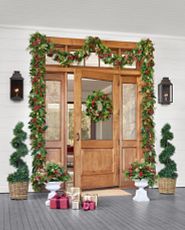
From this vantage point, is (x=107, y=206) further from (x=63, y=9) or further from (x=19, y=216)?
(x=63, y=9)

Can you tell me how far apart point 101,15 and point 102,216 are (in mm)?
3493

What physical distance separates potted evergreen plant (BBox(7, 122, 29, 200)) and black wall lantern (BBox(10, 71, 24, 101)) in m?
0.51

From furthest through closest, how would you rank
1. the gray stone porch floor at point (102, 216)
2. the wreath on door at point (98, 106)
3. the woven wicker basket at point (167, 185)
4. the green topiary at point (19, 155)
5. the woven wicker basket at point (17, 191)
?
the wreath on door at point (98, 106) → the woven wicker basket at point (167, 185) → the green topiary at point (19, 155) → the woven wicker basket at point (17, 191) → the gray stone porch floor at point (102, 216)

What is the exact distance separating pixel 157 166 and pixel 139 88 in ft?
5.34

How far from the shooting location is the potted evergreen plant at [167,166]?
703cm

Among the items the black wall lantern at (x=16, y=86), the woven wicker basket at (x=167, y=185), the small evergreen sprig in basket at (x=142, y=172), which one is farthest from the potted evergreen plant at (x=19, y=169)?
the woven wicker basket at (x=167, y=185)

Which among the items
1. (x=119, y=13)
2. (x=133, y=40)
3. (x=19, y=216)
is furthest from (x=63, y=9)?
(x=19, y=216)

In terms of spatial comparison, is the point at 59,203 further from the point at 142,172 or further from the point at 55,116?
the point at 55,116

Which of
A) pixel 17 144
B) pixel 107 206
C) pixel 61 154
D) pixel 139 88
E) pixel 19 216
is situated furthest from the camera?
pixel 139 88

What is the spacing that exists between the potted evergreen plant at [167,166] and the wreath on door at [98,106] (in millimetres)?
1166

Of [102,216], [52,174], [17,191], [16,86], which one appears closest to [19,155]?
[17,191]

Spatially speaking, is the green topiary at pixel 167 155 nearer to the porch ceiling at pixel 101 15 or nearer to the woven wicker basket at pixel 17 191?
the porch ceiling at pixel 101 15

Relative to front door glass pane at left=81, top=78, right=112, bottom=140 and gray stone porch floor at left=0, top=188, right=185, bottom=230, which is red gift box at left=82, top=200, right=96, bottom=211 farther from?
front door glass pane at left=81, top=78, right=112, bottom=140

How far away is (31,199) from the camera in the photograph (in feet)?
21.1
